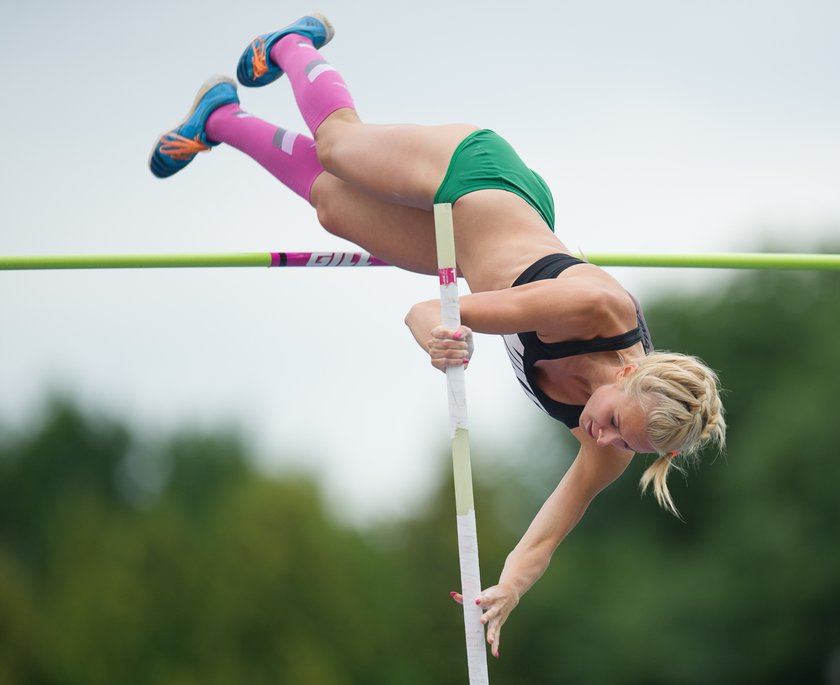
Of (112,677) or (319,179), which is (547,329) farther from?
(112,677)

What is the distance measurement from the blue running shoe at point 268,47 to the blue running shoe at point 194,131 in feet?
0.34

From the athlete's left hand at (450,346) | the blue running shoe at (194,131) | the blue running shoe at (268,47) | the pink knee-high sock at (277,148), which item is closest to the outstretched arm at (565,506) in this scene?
the athlete's left hand at (450,346)

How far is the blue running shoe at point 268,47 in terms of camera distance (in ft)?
19.5

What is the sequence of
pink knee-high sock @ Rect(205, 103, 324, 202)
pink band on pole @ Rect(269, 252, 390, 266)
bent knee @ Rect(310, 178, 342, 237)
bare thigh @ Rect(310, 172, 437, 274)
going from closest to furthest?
bare thigh @ Rect(310, 172, 437, 274) < bent knee @ Rect(310, 178, 342, 237) < pink knee-high sock @ Rect(205, 103, 324, 202) < pink band on pole @ Rect(269, 252, 390, 266)

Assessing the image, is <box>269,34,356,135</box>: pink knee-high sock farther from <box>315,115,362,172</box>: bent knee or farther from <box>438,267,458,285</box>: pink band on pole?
<box>438,267,458,285</box>: pink band on pole

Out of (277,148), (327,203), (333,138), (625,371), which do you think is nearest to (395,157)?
(333,138)

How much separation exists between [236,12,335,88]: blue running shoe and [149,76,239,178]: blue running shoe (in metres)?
0.10

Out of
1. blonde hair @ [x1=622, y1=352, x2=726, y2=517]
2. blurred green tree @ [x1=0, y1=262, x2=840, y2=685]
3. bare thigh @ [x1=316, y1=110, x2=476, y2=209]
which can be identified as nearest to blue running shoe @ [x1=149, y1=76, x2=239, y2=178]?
bare thigh @ [x1=316, y1=110, x2=476, y2=209]

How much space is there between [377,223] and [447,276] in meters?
1.08

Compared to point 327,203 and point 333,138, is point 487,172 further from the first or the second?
point 327,203

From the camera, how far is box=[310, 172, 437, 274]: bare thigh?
5.39 m

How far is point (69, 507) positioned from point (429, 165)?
25.7 meters

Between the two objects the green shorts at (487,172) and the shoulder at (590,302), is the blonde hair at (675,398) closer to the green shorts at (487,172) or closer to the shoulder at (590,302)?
the shoulder at (590,302)

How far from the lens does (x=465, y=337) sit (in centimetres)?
443
